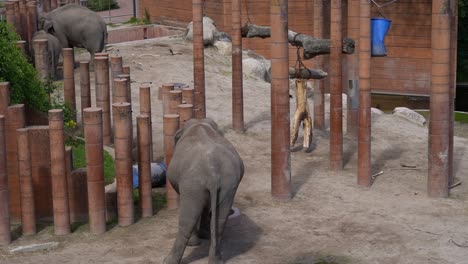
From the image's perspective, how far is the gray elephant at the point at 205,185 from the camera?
30.9 ft

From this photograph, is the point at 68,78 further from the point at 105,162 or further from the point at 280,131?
the point at 280,131

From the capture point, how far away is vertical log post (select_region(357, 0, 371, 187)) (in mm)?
12664

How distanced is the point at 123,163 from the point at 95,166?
392 mm

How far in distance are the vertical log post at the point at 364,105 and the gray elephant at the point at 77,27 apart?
7.63m

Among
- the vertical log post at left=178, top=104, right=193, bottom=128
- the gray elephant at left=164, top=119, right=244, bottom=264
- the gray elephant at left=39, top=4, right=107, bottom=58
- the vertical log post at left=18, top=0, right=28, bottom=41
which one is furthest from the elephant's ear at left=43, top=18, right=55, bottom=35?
the gray elephant at left=164, top=119, right=244, bottom=264

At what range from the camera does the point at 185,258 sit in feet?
32.7

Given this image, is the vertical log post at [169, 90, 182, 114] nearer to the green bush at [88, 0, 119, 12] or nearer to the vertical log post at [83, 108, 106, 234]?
the vertical log post at [83, 108, 106, 234]

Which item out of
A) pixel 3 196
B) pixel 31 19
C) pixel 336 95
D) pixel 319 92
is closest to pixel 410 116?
pixel 319 92

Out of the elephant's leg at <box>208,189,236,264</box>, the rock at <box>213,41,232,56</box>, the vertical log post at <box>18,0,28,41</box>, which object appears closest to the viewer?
the elephant's leg at <box>208,189,236,264</box>

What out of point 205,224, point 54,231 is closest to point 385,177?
point 205,224

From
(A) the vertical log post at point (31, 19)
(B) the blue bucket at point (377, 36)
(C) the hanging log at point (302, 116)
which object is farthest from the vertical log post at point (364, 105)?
(A) the vertical log post at point (31, 19)

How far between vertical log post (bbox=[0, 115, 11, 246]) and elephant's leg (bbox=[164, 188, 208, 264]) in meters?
2.15

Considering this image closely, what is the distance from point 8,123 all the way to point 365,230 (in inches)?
171

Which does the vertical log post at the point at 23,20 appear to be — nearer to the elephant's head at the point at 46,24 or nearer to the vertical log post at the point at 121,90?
the elephant's head at the point at 46,24
